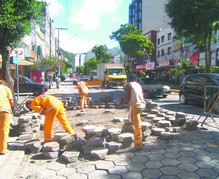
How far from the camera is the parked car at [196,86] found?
456 inches

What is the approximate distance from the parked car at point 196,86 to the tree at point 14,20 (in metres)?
7.55

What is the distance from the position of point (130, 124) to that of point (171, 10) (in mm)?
13429

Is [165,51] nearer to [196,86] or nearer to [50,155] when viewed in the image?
[196,86]

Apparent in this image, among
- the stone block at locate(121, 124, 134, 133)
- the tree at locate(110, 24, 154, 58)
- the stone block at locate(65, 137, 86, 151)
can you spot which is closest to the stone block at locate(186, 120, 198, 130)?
the stone block at locate(121, 124, 134, 133)

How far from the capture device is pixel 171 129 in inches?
275

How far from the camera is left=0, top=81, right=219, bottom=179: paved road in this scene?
4293 millimetres

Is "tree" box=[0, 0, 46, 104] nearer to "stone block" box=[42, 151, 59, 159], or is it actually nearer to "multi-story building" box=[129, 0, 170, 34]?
"stone block" box=[42, 151, 59, 159]

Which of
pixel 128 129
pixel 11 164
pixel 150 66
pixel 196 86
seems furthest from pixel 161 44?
pixel 11 164

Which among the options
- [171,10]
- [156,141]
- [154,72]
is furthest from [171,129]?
[154,72]

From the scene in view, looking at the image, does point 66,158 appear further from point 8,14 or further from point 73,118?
point 8,14

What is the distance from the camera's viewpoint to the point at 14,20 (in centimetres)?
912

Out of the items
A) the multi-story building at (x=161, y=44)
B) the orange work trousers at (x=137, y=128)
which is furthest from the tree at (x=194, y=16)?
the orange work trousers at (x=137, y=128)

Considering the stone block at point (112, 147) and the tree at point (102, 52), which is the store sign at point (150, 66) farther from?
the stone block at point (112, 147)

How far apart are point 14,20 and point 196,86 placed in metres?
8.38
